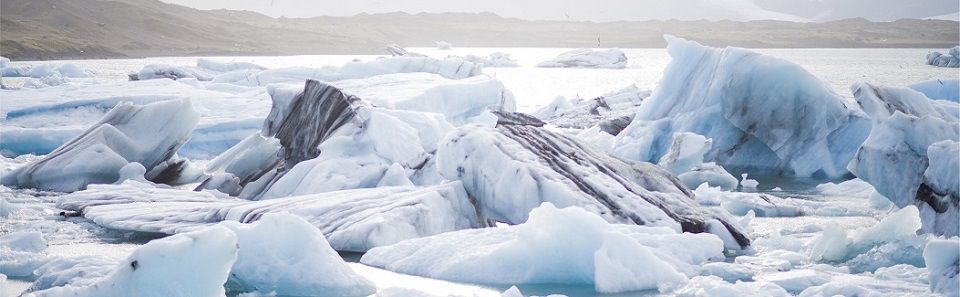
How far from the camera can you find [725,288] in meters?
6.54

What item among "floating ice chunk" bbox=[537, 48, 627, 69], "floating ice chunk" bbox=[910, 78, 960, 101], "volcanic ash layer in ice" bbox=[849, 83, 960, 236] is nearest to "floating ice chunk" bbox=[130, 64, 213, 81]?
"floating ice chunk" bbox=[910, 78, 960, 101]

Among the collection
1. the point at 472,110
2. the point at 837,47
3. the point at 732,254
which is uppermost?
the point at 732,254

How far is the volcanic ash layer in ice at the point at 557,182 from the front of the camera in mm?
8586

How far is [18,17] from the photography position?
80125mm

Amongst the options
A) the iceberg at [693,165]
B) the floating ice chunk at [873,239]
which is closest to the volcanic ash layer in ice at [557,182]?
the floating ice chunk at [873,239]

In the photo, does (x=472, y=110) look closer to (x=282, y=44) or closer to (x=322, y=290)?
(x=322, y=290)

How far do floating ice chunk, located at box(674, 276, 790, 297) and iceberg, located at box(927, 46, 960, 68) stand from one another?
5001cm

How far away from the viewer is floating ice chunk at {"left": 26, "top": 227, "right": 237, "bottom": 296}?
18.9 ft

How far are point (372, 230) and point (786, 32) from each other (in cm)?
10501

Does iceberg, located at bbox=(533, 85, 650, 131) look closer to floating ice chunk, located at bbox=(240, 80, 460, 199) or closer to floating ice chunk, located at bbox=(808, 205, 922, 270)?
floating ice chunk, located at bbox=(240, 80, 460, 199)

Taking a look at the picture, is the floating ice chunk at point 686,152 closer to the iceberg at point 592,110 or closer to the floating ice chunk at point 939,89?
the floating ice chunk at point 939,89

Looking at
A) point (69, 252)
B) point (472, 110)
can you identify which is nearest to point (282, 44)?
point (472, 110)

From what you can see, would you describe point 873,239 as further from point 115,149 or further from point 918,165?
point 115,149

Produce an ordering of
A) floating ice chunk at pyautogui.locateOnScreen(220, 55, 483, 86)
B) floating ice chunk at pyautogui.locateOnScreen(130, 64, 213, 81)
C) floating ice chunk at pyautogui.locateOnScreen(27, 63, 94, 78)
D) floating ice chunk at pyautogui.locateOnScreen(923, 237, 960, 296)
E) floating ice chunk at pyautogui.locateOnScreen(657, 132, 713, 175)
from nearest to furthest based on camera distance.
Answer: floating ice chunk at pyautogui.locateOnScreen(923, 237, 960, 296) < floating ice chunk at pyautogui.locateOnScreen(657, 132, 713, 175) < floating ice chunk at pyautogui.locateOnScreen(220, 55, 483, 86) < floating ice chunk at pyautogui.locateOnScreen(130, 64, 213, 81) < floating ice chunk at pyautogui.locateOnScreen(27, 63, 94, 78)
